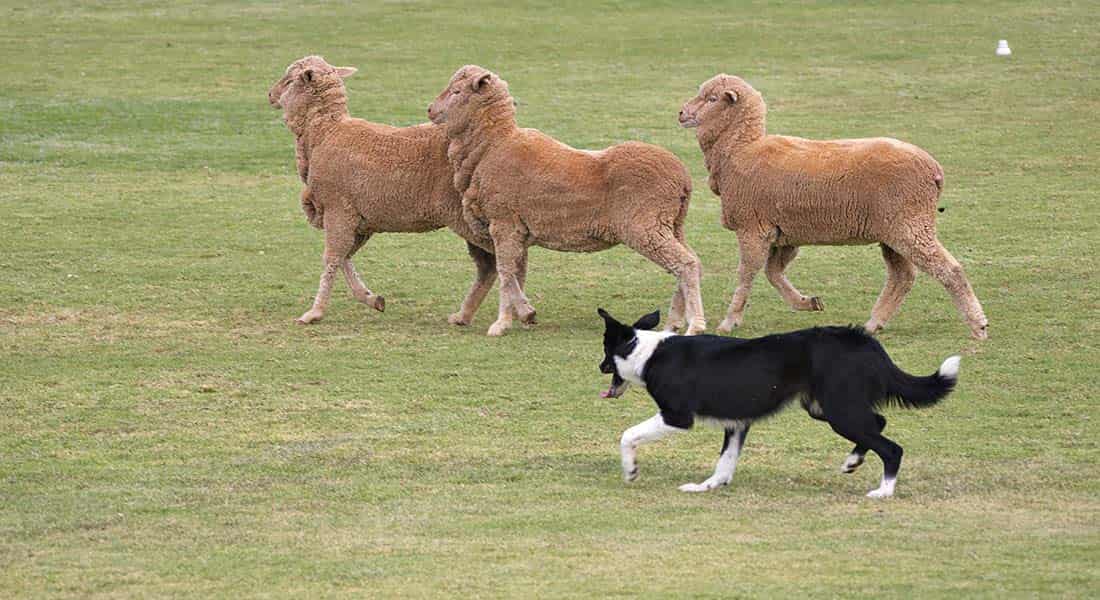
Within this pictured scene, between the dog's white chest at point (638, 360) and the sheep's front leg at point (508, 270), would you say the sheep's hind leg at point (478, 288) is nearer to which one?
the sheep's front leg at point (508, 270)

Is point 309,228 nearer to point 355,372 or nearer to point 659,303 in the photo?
point 659,303

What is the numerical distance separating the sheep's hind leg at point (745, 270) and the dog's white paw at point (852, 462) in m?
4.26

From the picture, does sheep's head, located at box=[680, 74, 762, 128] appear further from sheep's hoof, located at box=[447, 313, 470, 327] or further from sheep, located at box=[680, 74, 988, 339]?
sheep's hoof, located at box=[447, 313, 470, 327]

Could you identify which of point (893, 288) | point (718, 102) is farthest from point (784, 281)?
point (718, 102)

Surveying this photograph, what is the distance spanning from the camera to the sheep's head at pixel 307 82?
14859 millimetres

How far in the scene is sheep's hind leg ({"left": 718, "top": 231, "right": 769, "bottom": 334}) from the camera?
14.0m

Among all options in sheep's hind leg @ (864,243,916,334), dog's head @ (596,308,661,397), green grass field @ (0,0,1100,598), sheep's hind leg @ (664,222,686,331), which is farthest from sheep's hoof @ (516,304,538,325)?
dog's head @ (596,308,661,397)

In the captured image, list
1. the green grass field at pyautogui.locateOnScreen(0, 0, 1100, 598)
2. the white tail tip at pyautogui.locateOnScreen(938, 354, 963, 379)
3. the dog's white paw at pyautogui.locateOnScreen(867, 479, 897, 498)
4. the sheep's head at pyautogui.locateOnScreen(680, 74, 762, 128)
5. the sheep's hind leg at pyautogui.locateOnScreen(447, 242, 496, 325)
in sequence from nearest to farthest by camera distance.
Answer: the green grass field at pyautogui.locateOnScreen(0, 0, 1100, 598), the white tail tip at pyautogui.locateOnScreen(938, 354, 963, 379), the dog's white paw at pyautogui.locateOnScreen(867, 479, 897, 498), the sheep's head at pyautogui.locateOnScreen(680, 74, 762, 128), the sheep's hind leg at pyautogui.locateOnScreen(447, 242, 496, 325)

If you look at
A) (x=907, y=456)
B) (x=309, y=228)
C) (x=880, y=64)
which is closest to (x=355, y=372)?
(x=907, y=456)

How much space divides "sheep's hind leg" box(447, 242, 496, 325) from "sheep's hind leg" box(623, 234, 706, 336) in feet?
4.96

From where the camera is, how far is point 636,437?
961cm

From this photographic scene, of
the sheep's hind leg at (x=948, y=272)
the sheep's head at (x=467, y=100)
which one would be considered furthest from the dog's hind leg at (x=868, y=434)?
the sheep's head at (x=467, y=100)

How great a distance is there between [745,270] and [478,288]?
2.18 meters

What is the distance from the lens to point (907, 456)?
1030cm
